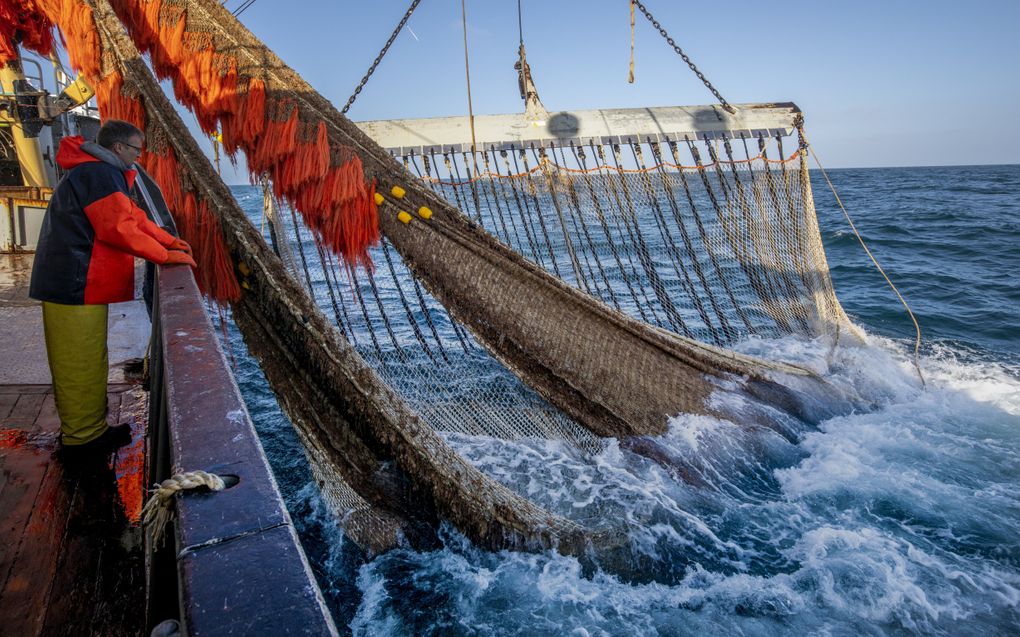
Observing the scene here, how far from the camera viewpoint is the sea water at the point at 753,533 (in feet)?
10.4

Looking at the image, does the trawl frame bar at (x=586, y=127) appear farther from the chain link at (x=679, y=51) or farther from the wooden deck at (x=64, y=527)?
the wooden deck at (x=64, y=527)

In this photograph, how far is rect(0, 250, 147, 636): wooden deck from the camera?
187cm

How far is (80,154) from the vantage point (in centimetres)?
239

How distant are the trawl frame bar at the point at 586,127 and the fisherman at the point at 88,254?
426cm

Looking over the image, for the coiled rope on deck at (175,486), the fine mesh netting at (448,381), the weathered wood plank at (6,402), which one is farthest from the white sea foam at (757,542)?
the weathered wood plank at (6,402)

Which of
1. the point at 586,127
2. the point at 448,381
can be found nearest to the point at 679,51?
the point at 586,127

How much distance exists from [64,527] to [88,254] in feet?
4.05

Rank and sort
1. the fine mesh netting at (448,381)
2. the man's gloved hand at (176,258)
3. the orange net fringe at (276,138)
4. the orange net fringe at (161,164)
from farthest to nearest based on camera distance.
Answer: the fine mesh netting at (448,381)
the orange net fringe at (276,138)
the orange net fringe at (161,164)
the man's gloved hand at (176,258)

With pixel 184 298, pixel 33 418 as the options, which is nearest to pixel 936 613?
pixel 184 298

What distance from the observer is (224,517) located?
3.05ft

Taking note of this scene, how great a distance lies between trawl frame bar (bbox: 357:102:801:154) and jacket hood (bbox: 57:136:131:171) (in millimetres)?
4309

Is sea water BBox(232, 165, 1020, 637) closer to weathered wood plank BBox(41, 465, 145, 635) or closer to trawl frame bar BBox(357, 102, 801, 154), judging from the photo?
weathered wood plank BBox(41, 465, 145, 635)

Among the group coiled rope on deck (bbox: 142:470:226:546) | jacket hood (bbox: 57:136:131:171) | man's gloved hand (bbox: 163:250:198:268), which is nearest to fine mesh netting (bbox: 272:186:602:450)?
man's gloved hand (bbox: 163:250:198:268)

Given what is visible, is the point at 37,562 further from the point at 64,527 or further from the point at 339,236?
the point at 339,236
